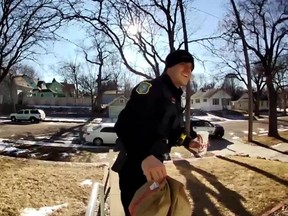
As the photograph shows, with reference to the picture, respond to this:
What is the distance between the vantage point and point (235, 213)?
20.0 ft

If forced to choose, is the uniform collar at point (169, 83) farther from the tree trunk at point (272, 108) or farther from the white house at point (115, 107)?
the white house at point (115, 107)

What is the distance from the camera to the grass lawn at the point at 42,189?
20.3 ft

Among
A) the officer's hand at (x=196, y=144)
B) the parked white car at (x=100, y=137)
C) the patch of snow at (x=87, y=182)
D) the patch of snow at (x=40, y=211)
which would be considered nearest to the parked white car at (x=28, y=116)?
the parked white car at (x=100, y=137)

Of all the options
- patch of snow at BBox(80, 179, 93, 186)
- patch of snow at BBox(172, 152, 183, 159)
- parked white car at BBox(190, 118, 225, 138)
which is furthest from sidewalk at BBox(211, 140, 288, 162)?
patch of snow at BBox(80, 179, 93, 186)

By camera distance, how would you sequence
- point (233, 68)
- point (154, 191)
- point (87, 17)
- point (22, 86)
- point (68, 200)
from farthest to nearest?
point (22, 86)
point (233, 68)
point (87, 17)
point (68, 200)
point (154, 191)

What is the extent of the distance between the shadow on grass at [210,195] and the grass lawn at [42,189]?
6.93ft

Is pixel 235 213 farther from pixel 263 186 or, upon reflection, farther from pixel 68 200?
pixel 68 200

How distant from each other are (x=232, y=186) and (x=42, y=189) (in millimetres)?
4094

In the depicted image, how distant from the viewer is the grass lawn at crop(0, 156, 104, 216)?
6.18 meters

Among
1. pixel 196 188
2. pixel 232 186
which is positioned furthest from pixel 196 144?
pixel 232 186

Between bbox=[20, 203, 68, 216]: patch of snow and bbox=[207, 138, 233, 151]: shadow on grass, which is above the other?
bbox=[20, 203, 68, 216]: patch of snow

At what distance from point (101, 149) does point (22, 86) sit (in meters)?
55.0

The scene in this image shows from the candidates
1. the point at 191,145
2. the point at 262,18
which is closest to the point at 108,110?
the point at 262,18

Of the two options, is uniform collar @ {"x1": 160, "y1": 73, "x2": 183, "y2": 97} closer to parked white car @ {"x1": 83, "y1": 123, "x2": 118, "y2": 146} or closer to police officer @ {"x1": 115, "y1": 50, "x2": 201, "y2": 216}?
police officer @ {"x1": 115, "y1": 50, "x2": 201, "y2": 216}
